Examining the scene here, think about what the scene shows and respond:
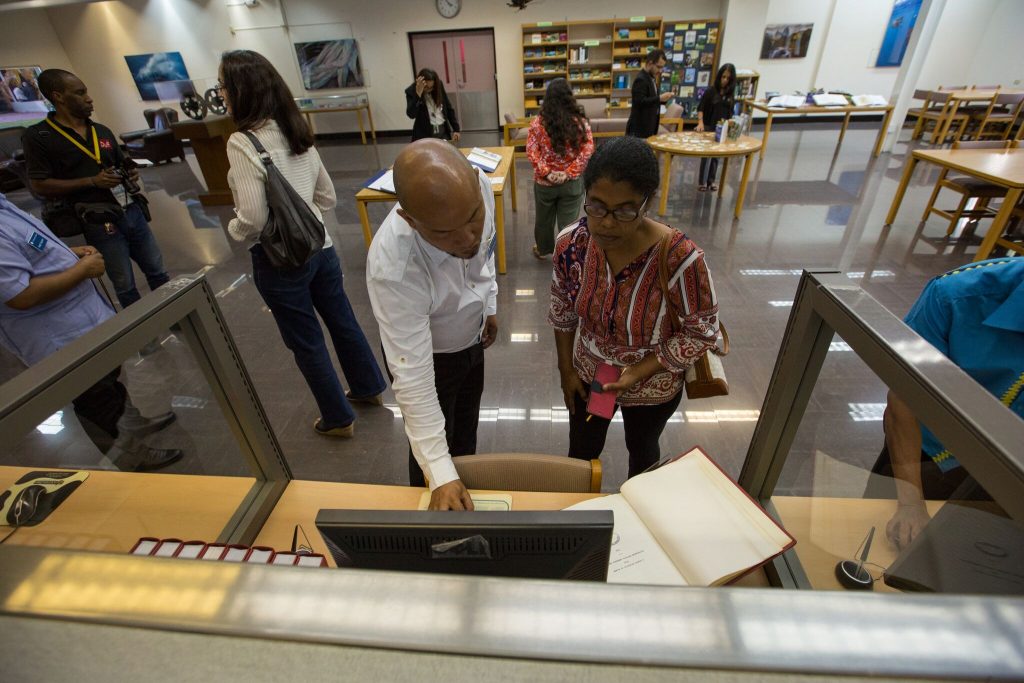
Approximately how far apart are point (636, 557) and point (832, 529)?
53 centimetres

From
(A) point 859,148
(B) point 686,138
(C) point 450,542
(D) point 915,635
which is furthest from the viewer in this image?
(A) point 859,148

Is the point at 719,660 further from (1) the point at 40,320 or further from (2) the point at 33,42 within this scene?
(2) the point at 33,42

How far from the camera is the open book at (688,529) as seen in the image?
0.96m

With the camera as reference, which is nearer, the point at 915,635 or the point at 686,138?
the point at 915,635

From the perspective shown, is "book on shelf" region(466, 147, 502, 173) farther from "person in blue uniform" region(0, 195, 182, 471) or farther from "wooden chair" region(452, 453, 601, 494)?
"wooden chair" region(452, 453, 601, 494)

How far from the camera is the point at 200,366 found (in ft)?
3.71

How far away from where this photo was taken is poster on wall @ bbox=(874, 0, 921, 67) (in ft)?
30.3

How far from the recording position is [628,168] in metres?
1.14

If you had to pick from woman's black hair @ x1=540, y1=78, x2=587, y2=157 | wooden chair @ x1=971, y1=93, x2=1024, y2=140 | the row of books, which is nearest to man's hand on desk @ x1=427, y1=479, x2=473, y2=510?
the row of books

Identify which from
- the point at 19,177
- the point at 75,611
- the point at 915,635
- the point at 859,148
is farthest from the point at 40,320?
the point at 859,148

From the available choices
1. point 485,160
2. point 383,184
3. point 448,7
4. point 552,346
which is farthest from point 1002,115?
point 383,184

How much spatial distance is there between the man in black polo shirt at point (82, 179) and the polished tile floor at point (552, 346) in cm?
66

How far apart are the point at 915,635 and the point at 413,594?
40cm

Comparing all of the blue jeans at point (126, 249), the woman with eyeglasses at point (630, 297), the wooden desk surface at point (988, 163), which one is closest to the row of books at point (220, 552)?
the woman with eyeglasses at point (630, 297)
